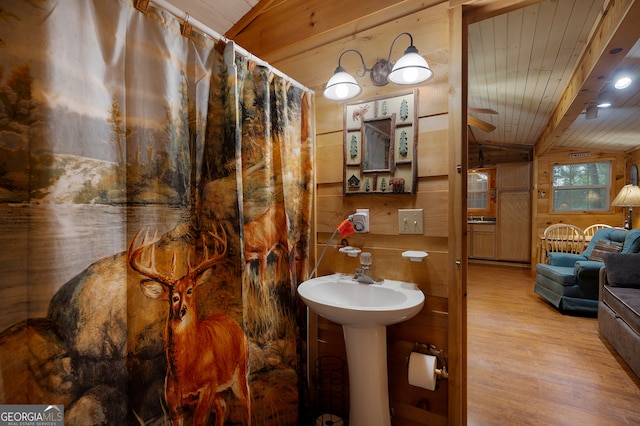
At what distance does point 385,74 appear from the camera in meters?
1.56

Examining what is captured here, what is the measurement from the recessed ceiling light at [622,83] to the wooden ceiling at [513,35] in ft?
0.24

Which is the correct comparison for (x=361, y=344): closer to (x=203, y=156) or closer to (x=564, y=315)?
(x=203, y=156)

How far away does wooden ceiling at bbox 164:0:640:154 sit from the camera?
160 centimetres

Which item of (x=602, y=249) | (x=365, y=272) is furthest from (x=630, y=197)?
(x=365, y=272)

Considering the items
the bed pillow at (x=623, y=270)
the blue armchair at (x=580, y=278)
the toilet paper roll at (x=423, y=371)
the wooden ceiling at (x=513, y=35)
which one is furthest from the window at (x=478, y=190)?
the toilet paper roll at (x=423, y=371)

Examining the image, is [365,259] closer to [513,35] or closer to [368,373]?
[368,373]

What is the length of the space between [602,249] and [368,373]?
3.74 metres

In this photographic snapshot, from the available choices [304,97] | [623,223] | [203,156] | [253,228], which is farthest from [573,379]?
[623,223]

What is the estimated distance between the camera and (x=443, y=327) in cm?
141

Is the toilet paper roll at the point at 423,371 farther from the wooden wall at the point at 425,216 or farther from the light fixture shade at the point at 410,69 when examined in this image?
the light fixture shade at the point at 410,69

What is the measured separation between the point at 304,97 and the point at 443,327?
4.72 ft

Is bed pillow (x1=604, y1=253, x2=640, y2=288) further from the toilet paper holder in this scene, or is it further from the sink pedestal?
the sink pedestal

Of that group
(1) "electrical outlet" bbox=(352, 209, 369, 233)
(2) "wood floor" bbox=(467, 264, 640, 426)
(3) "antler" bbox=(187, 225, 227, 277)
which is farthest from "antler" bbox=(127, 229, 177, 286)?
(2) "wood floor" bbox=(467, 264, 640, 426)

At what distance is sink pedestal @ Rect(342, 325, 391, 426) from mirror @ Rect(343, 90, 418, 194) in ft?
2.39
